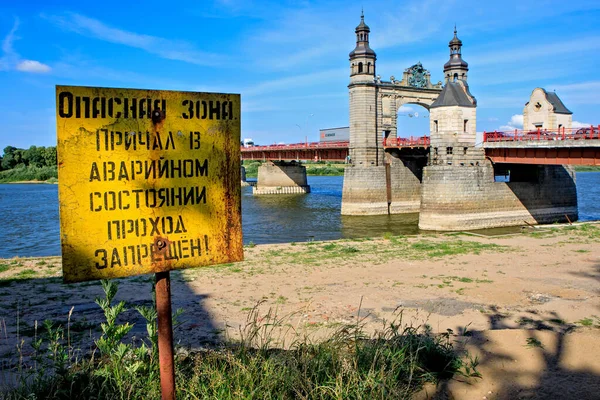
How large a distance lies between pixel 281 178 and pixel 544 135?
46.3m

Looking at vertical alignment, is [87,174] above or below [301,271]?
above

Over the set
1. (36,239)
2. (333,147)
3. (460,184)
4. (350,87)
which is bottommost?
(36,239)

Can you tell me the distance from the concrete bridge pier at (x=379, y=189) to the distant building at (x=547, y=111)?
12.0 meters

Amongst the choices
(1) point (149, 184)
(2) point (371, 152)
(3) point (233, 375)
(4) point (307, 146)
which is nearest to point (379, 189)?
Result: (2) point (371, 152)

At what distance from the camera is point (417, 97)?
53969 millimetres

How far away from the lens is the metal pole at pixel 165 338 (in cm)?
396

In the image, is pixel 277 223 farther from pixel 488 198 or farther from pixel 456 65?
pixel 456 65

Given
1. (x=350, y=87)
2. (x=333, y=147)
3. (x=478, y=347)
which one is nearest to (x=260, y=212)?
(x=333, y=147)

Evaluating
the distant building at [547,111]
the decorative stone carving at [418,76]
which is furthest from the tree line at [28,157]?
the distant building at [547,111]

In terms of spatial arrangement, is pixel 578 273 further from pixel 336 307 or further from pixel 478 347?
pixel 478 347

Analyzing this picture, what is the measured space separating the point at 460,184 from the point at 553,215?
9.44 metres

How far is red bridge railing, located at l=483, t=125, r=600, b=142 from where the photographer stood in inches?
1180

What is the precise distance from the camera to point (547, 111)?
3959cm

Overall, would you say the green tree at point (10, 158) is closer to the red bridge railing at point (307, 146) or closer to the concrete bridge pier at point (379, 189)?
the red bridge railing at point (307, 146)
